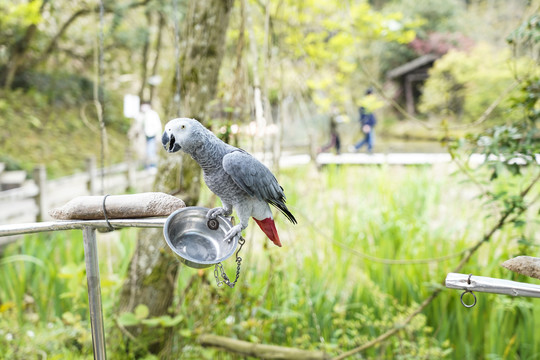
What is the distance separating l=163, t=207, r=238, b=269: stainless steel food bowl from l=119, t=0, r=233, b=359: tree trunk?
0.77 metres

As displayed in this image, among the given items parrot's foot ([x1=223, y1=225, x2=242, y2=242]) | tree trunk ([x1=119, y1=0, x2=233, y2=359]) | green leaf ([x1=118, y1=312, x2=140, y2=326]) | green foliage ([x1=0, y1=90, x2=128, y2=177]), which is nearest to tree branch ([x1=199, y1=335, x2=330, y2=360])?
tree trunk ([x1=119, y1=0, x2=233, y2=359])

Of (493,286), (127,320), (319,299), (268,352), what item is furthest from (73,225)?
(319,299)

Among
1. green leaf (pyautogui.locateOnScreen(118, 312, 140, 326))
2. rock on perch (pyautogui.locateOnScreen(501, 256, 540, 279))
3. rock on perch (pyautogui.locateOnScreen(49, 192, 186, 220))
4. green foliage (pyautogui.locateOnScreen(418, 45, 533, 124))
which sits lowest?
green leaf (pyautogui.locateOnScreen(118, 312, 140, 326))

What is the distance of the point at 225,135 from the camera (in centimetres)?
136

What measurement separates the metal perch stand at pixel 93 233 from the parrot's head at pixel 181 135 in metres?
0.11

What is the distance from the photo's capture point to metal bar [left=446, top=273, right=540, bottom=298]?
1.58 feet

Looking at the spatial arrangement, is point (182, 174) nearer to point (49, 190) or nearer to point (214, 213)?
point (214, 213)

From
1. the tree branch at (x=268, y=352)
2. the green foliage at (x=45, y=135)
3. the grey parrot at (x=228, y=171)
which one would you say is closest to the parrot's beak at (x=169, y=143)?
the grey parrot at (x=228, y=171)

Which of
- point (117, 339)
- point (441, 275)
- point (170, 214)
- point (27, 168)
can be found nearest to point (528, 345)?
point (441, 275)

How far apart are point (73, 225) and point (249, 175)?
10.8 inches

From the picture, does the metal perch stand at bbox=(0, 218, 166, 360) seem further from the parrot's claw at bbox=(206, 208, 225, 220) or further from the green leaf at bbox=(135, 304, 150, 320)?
the green leaf at bbox=(135, 304, 150, 320)

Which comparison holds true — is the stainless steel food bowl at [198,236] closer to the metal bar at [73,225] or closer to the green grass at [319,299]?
the metal bar at [73,225]

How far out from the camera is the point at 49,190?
11.5ft

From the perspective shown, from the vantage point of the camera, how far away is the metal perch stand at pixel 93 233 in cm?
60
